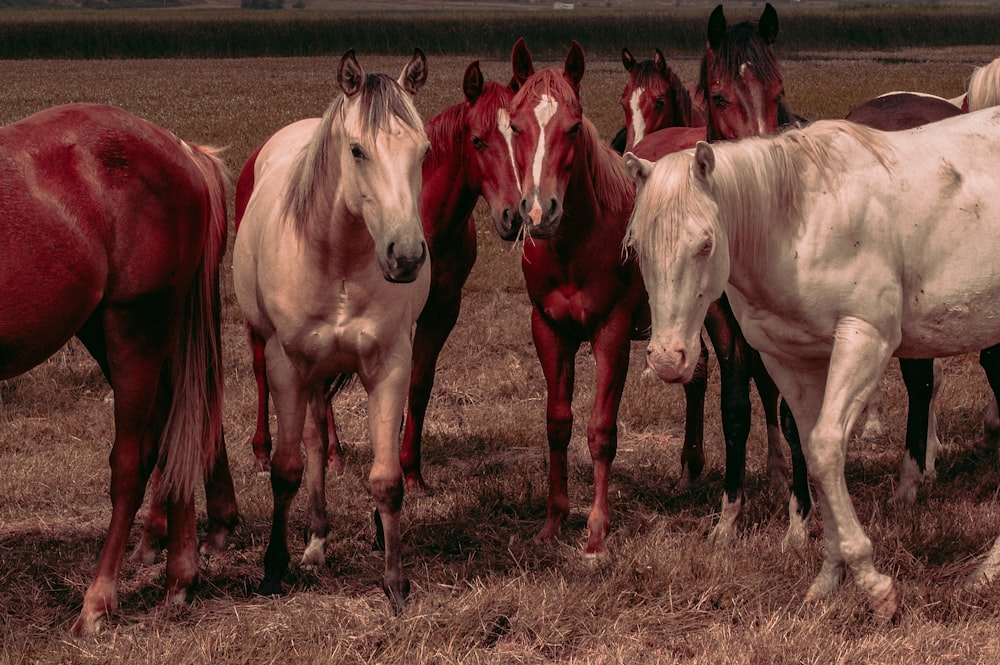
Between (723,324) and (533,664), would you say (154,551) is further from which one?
(723,324)

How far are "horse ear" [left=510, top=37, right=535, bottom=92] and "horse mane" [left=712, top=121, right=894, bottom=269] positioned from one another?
5.36 ft

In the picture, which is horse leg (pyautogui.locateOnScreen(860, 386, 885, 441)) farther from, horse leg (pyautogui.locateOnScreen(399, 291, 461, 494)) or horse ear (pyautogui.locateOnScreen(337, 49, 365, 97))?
horse ear (pyautogui.locateOnScreen(337, 49, 365, 97))

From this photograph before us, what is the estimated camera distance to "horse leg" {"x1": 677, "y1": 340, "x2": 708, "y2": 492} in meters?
6.17

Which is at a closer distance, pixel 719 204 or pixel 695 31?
pixel 719 204

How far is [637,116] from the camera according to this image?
8.31 metres

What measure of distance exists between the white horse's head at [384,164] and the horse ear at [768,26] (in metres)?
2.10

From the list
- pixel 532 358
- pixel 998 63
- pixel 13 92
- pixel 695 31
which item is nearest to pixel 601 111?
pixel 13 92

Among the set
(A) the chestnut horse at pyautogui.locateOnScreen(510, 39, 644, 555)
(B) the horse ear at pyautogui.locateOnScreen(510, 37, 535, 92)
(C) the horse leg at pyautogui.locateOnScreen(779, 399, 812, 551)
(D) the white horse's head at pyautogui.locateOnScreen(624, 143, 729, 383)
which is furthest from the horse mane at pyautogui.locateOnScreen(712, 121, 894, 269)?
(B) the horse ear at pyautogui.locateOnScreen(510, 37, 535, 92)

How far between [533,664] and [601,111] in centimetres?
2139

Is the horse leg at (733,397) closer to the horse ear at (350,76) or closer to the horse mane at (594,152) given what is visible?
the horse mane at (594,152)

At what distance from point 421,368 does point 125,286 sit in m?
2.16

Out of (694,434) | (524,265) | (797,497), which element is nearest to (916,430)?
(797,497)

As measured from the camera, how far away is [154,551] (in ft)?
16.7

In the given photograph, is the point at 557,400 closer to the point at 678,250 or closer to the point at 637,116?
the point at 678,250
